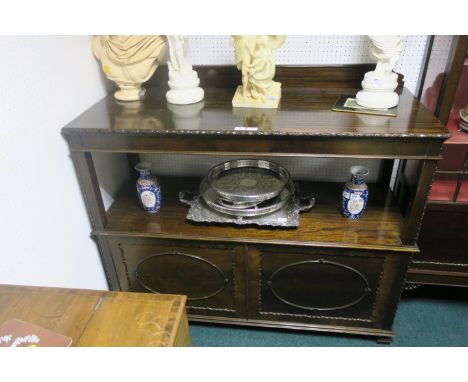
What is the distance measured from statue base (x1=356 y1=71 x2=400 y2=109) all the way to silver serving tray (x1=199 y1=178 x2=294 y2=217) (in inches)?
15.7

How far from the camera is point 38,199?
974mm

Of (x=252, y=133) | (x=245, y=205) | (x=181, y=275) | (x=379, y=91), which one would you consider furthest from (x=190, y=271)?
(x=379, y=91)

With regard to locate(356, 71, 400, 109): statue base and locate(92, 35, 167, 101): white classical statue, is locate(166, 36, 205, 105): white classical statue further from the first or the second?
locate(356, 71, 400, 109): statue base

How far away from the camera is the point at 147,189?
1263 mm

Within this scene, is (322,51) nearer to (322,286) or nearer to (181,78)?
(181,78)

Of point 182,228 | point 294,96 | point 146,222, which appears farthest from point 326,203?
point 146,222

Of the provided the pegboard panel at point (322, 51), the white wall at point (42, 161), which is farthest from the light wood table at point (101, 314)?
the pegboard panel at point (322, 51)

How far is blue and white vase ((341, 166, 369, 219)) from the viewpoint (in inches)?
46.1

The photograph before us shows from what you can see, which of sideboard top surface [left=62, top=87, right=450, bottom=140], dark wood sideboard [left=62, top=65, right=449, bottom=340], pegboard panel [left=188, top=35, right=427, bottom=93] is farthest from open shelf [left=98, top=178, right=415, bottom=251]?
pegboard panel [left=188, top=35, right=427, bottom=93]

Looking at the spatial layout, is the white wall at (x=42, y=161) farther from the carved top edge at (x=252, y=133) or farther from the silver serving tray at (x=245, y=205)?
the silver serving tray at (x=245, y=205)

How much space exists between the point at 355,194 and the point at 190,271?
2.07ft

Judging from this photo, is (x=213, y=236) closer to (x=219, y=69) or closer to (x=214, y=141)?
(x=214, y=141)

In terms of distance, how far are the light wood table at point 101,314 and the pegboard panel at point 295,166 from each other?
2.68 ft

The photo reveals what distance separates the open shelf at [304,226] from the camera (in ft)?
3.79
